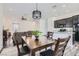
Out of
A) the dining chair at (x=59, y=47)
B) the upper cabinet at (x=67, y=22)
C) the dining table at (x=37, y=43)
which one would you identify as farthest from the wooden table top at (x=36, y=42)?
the upper cabinet at (x=67, y=22)

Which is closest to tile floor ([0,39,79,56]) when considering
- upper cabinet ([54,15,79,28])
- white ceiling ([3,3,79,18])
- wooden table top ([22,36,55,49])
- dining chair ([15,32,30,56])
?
dining chair ([15,32,30,56])

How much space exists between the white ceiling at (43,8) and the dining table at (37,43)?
0.39 meters

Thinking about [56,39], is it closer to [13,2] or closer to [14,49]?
[14,49]

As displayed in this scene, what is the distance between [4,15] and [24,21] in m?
0.35

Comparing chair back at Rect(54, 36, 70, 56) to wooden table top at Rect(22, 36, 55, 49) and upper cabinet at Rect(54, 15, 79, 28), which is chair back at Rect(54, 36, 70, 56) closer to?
wooden table top at Rect(22, 36, 55, 49)

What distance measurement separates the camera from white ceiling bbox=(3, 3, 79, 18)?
6.48 ft

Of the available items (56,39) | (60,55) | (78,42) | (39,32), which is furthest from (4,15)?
(78,42)

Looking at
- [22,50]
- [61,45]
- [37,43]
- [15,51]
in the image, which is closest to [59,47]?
[61,45]

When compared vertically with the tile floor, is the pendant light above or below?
above

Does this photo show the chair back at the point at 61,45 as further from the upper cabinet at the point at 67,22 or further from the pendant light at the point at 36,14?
the pendant light at the point at 36,14

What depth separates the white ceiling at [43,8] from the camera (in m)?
1.97

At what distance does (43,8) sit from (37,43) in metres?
0.58

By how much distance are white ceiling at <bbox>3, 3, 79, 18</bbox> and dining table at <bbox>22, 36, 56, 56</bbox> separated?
0.39 m

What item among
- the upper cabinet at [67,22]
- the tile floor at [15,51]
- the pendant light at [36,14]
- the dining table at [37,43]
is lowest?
the tile floor at [15,51]
